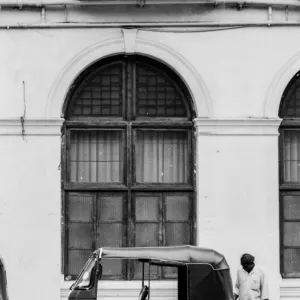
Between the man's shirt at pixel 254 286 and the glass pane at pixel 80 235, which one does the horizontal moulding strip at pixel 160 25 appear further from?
the man's shirt at pixel 254 286

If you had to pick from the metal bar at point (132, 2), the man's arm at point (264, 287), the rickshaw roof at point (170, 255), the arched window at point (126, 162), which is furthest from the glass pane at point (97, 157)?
the rickshaw roof at point (170, 255)

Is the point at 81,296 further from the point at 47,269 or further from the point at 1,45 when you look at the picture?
the point at 1,45

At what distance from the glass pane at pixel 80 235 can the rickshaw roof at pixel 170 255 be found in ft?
10.7

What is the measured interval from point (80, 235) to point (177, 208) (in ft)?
4.98

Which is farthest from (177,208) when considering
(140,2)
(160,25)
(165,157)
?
(140,2)

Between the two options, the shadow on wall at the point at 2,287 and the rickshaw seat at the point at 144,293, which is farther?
the shadow on wall at the point at 2,287

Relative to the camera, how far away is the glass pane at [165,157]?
53.6 ft

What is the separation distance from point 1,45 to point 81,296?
483 centimetres

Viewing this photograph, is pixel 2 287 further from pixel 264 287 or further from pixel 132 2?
pixel 132 2

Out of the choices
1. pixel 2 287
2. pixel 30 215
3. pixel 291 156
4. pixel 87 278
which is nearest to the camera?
pixel 87 278

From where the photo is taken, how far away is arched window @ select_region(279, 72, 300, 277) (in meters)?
16.2

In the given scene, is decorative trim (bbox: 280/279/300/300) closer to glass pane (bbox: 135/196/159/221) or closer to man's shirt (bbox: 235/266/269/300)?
man's shirt (bbox: 235/266/269/300)

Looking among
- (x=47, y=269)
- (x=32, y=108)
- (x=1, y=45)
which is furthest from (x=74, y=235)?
(x=1, y=45)

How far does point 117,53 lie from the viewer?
1605 cm
